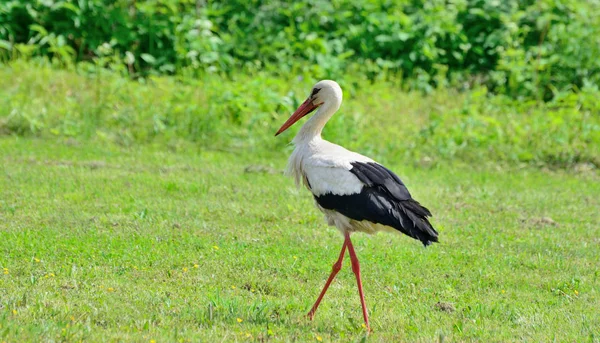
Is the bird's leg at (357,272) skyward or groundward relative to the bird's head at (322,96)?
groundward

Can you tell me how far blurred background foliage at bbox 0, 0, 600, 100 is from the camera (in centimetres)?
1283

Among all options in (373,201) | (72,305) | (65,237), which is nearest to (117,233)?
(65,237)

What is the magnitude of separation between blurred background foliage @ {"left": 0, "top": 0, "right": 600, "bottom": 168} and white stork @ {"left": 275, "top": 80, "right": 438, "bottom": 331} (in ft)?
14.9

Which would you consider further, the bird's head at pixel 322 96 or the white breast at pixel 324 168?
the bird's head at pixel 322 96

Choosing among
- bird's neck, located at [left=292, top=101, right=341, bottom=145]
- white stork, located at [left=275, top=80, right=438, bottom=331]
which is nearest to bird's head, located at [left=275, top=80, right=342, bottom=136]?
bird's neck, located at [left=292, top=101, right=341, bottom=145]

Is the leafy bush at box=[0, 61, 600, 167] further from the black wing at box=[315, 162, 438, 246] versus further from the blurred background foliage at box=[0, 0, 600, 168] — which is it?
the black wing at box=[315, 162, 438, 246]

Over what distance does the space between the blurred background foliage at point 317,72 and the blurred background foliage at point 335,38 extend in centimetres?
3

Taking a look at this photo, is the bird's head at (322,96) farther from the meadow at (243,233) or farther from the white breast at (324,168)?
the meadow at (243,233)

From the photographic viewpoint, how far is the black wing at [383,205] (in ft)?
16.9

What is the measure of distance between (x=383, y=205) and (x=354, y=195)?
Answer: 0.21 m

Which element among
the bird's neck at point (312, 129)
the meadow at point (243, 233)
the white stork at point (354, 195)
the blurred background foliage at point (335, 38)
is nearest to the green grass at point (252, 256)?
the meadow at point (243, 233)

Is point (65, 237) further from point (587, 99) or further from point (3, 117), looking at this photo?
point (587, 99)

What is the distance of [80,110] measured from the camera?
1066cm

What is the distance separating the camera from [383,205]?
5.28 m
